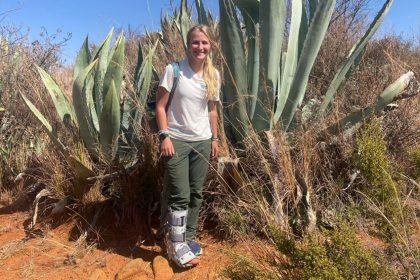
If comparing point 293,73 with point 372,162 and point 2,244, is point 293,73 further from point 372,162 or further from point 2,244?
point 2,244

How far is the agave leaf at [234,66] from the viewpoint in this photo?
100 inches

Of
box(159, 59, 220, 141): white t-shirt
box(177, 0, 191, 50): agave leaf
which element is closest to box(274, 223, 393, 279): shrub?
box(159, 59, 220, 141): white t-shirt

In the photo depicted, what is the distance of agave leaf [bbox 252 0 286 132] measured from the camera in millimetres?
2557


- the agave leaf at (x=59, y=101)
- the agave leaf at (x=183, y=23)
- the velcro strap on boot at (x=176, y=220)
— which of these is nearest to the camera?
the velcro strap on boot at (x=176, y=220)

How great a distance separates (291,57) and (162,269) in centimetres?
157

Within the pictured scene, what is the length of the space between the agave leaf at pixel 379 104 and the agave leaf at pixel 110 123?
4.41ft

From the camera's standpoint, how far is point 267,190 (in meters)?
2.56

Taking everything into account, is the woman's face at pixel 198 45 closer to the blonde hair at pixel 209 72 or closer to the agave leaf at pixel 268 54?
the blonde hair at pixel 209 72

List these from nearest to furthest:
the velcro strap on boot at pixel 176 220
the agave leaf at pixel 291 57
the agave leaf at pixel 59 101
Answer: the velcro strap on boot at pixel 176 220 → the agave leaf at pixel 291 57 → the agave leaf at pixel 59 101

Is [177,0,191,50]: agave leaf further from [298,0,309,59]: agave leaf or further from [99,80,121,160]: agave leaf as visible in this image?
[99,80,121,160]: agave leaf

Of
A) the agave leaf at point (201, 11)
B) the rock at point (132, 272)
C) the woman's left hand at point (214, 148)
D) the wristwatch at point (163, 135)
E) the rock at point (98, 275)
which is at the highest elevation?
the agave leaf at point (201, 11)

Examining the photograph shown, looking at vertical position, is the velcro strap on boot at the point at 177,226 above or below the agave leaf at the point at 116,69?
below

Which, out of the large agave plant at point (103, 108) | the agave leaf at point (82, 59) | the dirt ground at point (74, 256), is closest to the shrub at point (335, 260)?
the dirt ground at point (74, 256)

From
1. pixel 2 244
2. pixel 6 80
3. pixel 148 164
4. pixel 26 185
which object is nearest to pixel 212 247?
pixel 148 164
